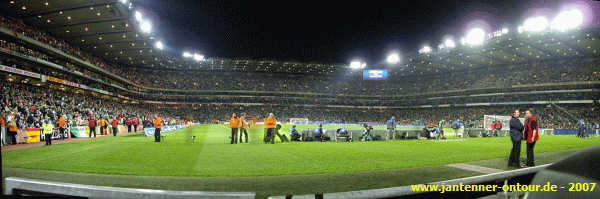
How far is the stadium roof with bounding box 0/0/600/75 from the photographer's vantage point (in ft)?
95.9

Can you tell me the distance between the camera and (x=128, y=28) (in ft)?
120

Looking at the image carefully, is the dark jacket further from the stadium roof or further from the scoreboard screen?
the scoreboard screen

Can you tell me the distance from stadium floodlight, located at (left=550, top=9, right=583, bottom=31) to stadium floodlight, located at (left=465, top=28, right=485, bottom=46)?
28.4ft

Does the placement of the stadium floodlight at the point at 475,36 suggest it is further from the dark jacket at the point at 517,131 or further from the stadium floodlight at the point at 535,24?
the dark jacket at the point at 517,131

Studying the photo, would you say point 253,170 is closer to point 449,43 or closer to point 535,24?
point 535,24

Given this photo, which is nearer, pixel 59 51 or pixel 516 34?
pixel 59 51

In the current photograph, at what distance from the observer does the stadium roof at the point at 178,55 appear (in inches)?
1151

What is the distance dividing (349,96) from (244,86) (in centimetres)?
3142

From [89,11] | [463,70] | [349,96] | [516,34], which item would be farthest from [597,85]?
[89,11]

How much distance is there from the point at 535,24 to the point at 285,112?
54638mm

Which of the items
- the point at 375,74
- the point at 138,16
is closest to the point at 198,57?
the point at 138,16

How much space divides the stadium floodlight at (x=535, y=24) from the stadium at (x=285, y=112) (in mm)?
207

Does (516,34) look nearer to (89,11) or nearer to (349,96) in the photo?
(349,96)

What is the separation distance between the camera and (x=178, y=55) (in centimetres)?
6225
